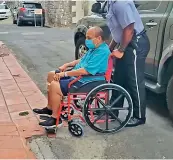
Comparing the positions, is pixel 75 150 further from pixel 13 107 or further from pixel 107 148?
pixel 13 107

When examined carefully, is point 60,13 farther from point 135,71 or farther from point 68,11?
point 135,71

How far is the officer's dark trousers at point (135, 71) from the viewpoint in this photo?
3.83 meters

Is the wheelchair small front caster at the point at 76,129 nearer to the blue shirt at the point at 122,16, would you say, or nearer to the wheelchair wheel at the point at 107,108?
the wheelchair wheel at the point at 107,108

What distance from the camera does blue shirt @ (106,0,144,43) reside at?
3623 millimetres

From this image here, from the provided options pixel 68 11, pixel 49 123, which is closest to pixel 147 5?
pixel 49 123

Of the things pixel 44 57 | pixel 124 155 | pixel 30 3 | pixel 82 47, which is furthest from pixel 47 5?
pixel 124 155

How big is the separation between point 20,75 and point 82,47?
4.22ft

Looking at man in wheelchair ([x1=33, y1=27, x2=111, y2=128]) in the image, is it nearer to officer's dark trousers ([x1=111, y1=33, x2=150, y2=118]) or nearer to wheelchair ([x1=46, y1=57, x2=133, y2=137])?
wheelchair ([x1=46, y1=57, x2=133, y2=137])

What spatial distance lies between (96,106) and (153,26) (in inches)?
54.4

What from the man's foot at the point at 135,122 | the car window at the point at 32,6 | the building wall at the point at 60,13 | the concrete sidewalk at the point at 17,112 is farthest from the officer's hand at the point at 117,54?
the car window at the point at 32,6

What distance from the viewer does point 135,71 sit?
12.7 feet

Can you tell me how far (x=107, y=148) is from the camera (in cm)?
347

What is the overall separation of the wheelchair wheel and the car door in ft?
3.01

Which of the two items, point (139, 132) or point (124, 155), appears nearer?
point (124, 155)
